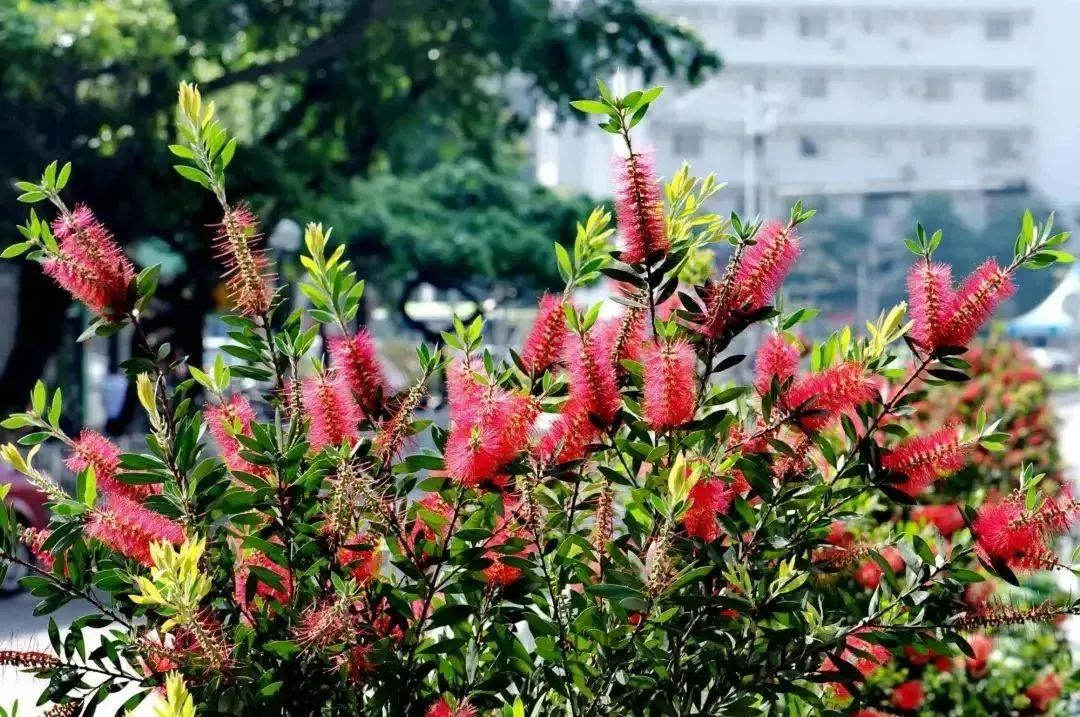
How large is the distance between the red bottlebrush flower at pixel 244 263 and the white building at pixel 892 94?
62.7 metres

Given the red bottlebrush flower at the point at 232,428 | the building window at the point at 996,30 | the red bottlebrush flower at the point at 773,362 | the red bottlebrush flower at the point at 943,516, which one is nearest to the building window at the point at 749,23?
the building window at the point at 996,30

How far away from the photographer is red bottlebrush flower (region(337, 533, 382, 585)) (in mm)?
2105

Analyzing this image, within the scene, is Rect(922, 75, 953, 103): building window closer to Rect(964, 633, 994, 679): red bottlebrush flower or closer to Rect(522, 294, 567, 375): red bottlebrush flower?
Rect(964, 633, 994, 679): red bottlebrush flower

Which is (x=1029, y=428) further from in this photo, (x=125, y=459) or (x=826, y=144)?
(x=826, y=144)

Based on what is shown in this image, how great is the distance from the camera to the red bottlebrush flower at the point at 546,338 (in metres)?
2.14

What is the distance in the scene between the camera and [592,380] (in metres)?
2.05

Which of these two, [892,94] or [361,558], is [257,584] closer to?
[361,558]

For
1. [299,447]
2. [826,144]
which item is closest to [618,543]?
[299,447]

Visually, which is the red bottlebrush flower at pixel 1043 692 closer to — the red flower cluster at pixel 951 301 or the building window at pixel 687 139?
the red flower cluster at pixel 951 301

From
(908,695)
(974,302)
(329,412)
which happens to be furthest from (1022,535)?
(908,695)

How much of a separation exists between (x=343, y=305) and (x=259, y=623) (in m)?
0.40

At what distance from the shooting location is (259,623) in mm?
2086

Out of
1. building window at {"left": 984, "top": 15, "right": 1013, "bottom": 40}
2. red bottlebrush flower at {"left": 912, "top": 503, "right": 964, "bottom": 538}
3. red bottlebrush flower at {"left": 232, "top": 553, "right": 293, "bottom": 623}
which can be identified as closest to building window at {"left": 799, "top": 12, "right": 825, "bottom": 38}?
building window at {"left": 984, "top": 15, "right": 1013, "bottom": 40}

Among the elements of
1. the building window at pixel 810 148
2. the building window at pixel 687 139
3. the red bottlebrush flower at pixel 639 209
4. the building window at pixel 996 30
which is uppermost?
the red bottlebrush flower at pixel 639 209
